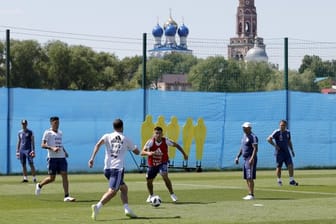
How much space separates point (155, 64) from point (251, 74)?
4.44m

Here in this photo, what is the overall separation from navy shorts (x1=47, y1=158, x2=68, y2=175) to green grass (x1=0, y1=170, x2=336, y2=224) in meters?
0.66

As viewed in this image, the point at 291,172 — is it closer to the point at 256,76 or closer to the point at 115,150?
the point at 115,150

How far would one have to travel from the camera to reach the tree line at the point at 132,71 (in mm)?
43031

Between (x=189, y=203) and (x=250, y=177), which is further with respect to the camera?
(x=250, y=177)

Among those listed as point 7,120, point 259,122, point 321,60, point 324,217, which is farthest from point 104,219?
point 321,60

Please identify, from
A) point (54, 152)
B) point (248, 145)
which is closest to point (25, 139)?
point (54, 152)

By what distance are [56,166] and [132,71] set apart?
3004 inches

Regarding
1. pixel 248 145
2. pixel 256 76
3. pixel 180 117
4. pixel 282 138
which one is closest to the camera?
pixel 248 145

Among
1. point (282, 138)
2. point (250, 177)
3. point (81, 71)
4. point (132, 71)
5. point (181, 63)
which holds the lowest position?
point (250, 177)

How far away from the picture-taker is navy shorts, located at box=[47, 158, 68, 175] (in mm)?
22837

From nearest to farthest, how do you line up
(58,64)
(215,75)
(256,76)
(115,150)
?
1. (115,150)
2. (215,75)
3. (256,76)
4. (58,64)

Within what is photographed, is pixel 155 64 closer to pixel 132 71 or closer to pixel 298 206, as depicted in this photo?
pixel 298 206

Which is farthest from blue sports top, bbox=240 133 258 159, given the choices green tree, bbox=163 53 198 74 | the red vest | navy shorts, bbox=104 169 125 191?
green tree, bbox=163 53 198 74

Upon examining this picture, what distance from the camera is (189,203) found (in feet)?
70.7
